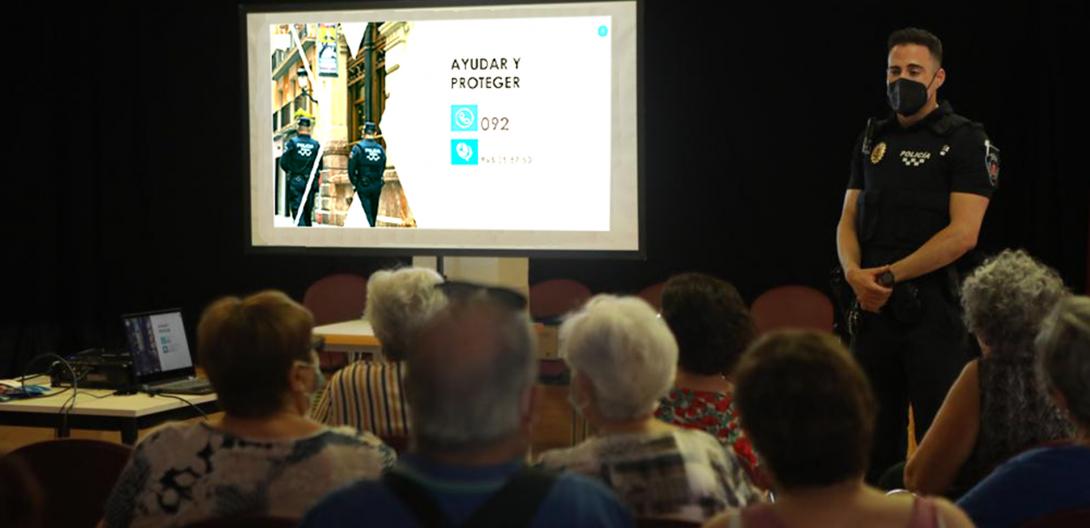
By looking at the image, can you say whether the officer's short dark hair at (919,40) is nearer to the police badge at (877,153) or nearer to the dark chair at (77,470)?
the police badge at (877,153)

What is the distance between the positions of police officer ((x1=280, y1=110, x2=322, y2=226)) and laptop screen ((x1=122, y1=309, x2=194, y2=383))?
1540 millimetres

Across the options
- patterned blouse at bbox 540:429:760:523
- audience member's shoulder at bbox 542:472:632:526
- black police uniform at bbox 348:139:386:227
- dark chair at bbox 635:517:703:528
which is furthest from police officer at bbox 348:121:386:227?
audience member's shoulder at bbox 542:472:632:526

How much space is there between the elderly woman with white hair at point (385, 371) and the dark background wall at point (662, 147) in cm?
240

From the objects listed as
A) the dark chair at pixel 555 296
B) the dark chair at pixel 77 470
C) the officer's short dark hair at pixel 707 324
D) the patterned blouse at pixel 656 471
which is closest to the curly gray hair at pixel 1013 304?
the officer's short dark hair at pixel 707 324

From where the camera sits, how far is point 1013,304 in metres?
2.70

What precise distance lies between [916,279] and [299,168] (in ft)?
10.0

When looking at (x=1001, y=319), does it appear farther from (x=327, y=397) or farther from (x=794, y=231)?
(x=794, y=231)

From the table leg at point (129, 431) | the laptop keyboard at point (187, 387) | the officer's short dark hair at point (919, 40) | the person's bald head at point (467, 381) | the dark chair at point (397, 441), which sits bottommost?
the table leg at point (129, 431)

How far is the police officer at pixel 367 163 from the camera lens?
227 inches

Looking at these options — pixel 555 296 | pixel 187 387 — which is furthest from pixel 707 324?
pixel 555 296

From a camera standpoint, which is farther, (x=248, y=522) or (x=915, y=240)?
(x=915, y=240)

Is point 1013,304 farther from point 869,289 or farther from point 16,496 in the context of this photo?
point 16,496

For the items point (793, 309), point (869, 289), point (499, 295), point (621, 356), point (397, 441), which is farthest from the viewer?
point (793, 309)

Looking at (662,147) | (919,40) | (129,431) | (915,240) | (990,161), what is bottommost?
(129,431)
